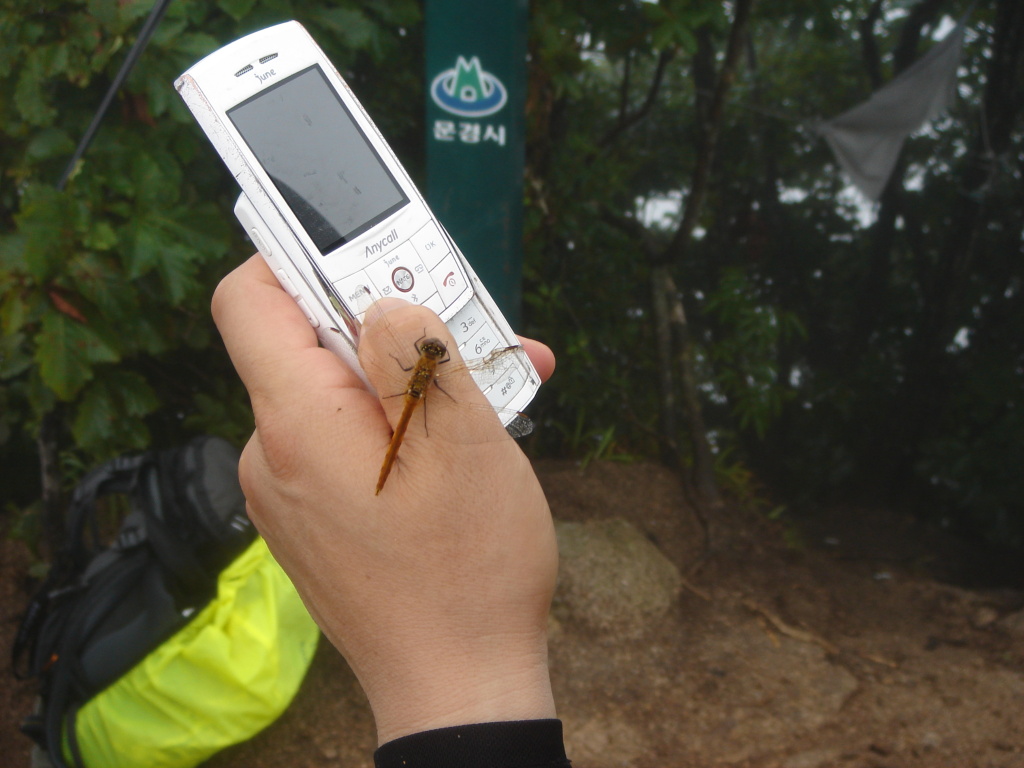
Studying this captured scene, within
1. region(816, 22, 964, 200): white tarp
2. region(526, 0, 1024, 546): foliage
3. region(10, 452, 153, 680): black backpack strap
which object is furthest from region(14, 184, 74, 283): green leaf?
region(816, 22, 964, 200): white tarp

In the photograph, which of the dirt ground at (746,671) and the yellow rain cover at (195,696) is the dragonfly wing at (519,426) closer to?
the yellow rain cover at (195,696)

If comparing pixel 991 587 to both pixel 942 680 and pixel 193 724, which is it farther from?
pixel 193 724

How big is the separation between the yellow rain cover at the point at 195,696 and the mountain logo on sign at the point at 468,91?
66.6 inches

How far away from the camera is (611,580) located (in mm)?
2947

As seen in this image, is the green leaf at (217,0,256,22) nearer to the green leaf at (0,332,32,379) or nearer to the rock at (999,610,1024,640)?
the green leaf at (0,332,32,379)

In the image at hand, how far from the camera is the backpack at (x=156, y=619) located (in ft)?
6.68

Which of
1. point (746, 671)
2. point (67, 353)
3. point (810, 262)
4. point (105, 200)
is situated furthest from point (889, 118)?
point (67, 353)

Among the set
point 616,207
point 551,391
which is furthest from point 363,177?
point 616,207

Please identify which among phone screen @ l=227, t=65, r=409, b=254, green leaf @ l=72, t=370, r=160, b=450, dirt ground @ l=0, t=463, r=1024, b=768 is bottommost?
dirt ground @ l=0, t=463, r=1024, b=768

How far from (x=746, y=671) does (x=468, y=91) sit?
2169 millimetres

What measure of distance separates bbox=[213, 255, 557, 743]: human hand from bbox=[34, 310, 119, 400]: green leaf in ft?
4.38

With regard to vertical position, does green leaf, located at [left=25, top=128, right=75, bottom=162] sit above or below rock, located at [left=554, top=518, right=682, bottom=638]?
above

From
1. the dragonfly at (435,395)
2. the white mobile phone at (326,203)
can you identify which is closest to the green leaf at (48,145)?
the white mobile phone at (326,203)

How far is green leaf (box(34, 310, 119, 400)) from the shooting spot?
1.98 metres
